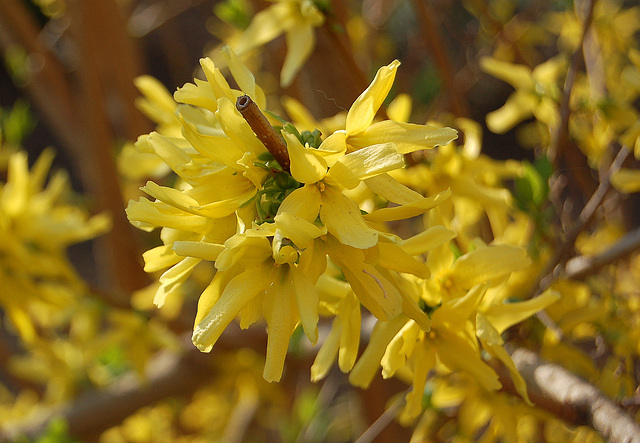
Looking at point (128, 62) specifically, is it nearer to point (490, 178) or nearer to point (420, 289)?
point (490, 178)

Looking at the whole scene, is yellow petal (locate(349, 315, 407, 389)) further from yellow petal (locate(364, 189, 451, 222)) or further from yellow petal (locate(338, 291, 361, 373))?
yellow petal (locate(364, 189, 451, 222))

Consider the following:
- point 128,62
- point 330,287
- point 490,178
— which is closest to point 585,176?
point 490,178

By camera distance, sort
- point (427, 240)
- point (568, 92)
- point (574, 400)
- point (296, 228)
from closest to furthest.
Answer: point (296, 228), point (427, 240), point (574, 400), point (568, 92)

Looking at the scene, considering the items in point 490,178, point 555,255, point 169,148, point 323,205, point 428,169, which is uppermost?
point 169,148

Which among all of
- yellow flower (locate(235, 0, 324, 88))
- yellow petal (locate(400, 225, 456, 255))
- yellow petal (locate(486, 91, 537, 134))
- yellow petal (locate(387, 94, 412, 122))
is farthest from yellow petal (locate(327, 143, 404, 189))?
yellow petal (locate(486, 91, 537, 134))

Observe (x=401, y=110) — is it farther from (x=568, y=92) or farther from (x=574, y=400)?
(x=574, y=400)

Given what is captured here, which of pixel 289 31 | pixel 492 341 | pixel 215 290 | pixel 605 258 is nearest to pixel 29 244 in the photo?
pixel 289 31
